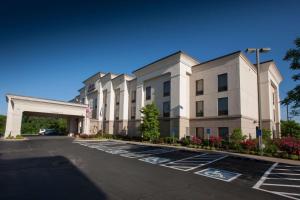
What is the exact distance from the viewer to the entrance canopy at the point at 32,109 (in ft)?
103

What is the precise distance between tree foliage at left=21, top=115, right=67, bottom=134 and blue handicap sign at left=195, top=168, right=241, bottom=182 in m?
56.3

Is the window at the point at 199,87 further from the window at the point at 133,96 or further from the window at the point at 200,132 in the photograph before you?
the window at the point at 133,96

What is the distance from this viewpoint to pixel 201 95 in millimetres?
26766

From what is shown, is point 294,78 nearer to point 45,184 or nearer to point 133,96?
point 45,184

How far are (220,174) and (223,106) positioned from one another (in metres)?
16.3

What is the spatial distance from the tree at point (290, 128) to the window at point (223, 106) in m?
17.4

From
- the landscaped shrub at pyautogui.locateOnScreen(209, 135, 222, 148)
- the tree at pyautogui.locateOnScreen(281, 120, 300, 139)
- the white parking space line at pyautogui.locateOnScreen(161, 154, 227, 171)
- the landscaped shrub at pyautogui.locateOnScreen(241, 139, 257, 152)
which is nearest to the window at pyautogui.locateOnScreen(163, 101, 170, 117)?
the landscaped shrub at pyautogui.locateOnScreen(209, 135, 222, 148)

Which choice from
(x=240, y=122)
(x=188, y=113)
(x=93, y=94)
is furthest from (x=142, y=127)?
(x=93, y=94)

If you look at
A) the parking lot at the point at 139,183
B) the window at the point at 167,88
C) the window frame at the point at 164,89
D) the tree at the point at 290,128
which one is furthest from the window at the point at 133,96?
the tree at the point at 290,128

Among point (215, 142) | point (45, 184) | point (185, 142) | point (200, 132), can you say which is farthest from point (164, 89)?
point (45, 184)

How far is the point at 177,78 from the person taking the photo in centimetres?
2667

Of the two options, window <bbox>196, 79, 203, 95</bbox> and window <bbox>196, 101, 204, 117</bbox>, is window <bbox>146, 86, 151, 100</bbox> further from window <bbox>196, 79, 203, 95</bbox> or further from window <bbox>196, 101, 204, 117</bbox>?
window <bbox>196, 101, 204, 117</bbox>

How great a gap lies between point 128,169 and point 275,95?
33.9 meters

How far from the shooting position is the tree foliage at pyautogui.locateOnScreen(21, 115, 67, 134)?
197ft
